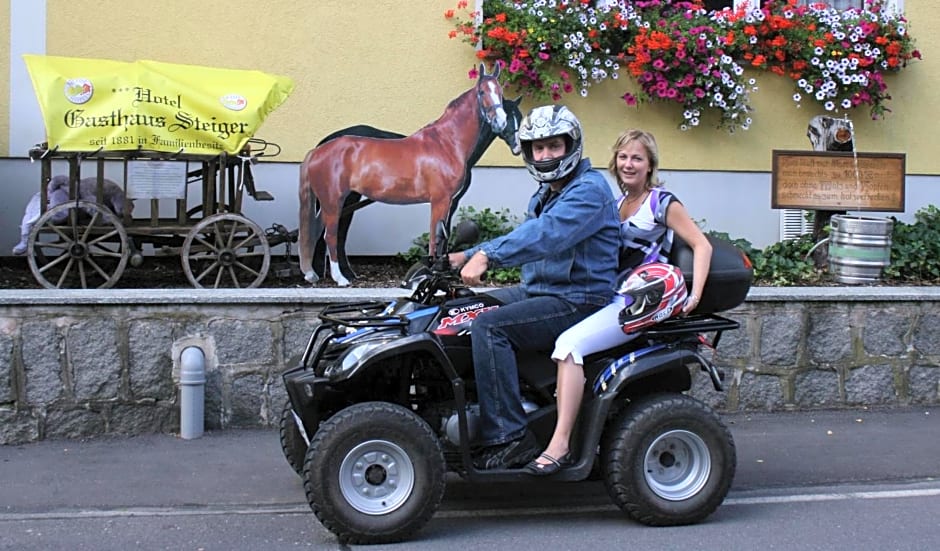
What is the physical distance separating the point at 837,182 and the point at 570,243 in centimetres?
505

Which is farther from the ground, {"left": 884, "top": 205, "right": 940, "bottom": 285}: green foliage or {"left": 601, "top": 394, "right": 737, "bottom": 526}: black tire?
{"left": 884, "top": 205, "right": 940, "bottom": 285}: green foliage

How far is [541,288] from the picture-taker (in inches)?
197

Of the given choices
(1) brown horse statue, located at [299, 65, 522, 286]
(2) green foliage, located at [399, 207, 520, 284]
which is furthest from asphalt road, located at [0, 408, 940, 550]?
(2) green foliage, located at [399, 207, 520, 284]

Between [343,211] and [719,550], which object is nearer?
[719,550]

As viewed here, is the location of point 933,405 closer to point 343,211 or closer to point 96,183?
point 343,211

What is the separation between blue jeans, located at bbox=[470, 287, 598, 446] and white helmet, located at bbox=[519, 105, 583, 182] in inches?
22.2

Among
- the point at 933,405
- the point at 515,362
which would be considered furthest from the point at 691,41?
the point at 515,362

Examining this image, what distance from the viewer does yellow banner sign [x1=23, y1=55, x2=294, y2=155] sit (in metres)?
7.68

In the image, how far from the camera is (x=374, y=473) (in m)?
4.65

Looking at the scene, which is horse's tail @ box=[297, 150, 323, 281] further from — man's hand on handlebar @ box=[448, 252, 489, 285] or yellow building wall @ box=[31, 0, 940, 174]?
man's hand on handlebar @ box=[448, 252, 489, 285]

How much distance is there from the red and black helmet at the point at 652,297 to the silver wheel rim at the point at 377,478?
1.13 metres

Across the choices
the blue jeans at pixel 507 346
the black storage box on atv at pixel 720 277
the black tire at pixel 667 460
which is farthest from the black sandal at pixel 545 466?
the black storage box on atv at pixel 720 277

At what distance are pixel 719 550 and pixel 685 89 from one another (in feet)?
19.1

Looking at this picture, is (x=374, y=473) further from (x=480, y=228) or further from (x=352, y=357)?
(x=480, y=228)
